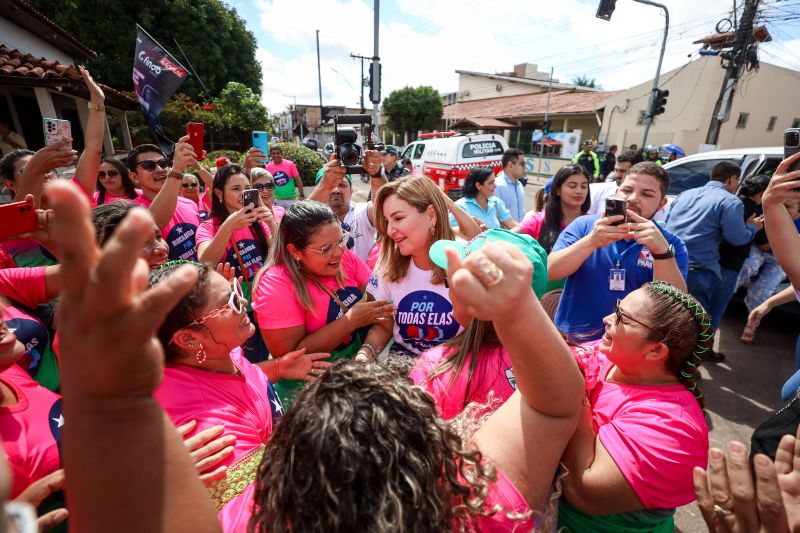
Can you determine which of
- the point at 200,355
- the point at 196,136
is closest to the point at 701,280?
the point at 200,355

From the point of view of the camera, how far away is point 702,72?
18578 mm

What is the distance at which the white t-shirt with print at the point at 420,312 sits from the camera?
2.09 metres

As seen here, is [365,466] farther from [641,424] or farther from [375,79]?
[375,79]

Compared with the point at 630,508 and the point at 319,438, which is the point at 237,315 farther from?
the point at 630,508

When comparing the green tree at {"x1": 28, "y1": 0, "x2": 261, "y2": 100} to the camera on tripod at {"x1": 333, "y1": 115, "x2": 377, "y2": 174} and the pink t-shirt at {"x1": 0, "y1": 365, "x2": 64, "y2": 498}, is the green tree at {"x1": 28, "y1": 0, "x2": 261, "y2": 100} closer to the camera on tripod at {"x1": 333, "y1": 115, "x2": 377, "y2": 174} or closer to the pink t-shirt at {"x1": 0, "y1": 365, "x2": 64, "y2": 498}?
the camera on tripod at {"x1": 333, "y1": 115, "x2": 377, "y2": 174}

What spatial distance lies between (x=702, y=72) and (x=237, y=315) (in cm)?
2476

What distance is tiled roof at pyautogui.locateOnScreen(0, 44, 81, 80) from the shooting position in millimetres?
6809

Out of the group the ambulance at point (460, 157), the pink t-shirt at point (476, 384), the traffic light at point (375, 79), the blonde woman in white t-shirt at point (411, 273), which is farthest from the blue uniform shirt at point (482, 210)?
the ambulance at point (460, 157)

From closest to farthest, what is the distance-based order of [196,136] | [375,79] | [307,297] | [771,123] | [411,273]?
1. [307,297]
2. [411,273]
3. [196,136]
4. [375,79]
5. [771,123]

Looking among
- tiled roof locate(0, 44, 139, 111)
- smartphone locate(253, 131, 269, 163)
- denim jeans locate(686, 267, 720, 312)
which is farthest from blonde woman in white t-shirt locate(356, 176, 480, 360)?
tiled roof locate(0, 44, 139, 111)

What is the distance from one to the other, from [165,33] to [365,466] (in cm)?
2257

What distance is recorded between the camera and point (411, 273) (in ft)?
7.26

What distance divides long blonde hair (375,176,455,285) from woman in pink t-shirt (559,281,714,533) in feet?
3.29

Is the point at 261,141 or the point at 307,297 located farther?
the point at 261,141
